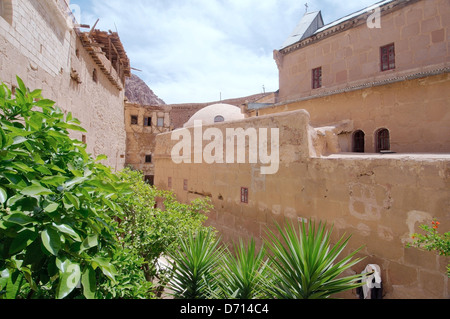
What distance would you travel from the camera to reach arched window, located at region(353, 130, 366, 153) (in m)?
8.02

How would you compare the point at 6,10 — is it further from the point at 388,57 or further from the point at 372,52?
the point at 388,57

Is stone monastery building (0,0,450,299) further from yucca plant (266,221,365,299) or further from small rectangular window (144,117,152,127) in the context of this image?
small rectangular window (144,117,152,127)

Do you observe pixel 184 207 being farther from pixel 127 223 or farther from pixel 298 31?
pixel 298 31

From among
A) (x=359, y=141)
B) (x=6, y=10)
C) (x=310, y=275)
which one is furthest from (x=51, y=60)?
(x=359, y=141)

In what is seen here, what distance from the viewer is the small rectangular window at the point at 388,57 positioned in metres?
7.88

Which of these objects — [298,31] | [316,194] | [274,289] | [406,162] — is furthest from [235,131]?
[298,31]

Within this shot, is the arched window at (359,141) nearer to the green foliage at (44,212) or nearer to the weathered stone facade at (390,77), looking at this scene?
the weathered stone facade at (390,77)

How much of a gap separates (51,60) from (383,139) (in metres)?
9.50

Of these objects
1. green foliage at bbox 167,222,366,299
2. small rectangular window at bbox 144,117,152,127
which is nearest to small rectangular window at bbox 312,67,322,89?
green foliage at bbox 167,222,366,299

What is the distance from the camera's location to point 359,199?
→ 4.27 m

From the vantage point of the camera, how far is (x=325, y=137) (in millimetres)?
5836

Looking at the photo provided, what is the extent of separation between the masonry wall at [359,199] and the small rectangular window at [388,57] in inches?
198

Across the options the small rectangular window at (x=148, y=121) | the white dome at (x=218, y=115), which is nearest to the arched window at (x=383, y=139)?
the white dome at (x=218, y=115)

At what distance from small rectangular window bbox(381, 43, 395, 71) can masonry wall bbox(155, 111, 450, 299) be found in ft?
16.5
